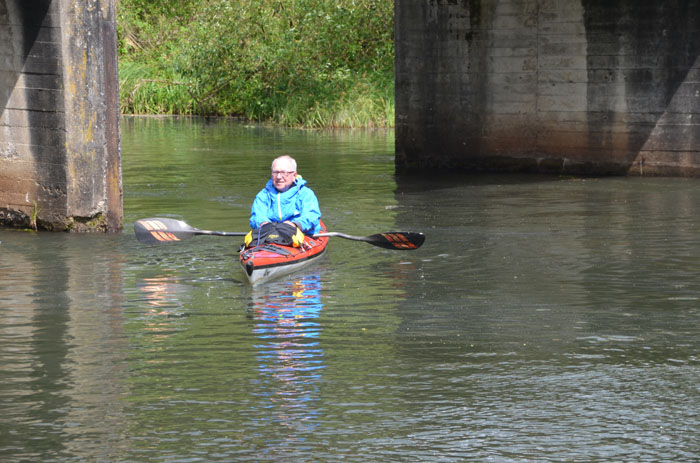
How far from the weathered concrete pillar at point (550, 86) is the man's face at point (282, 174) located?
1022cm

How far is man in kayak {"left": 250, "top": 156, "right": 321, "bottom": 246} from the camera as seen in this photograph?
1184 cm

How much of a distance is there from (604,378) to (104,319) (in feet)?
13.2

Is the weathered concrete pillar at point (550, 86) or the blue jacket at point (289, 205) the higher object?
the weathered concrete pillar at point (550, 86)

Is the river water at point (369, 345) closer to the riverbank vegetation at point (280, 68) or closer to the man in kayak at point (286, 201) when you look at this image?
the man in kayak at point (286, 201)

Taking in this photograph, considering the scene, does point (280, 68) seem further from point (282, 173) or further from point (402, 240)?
point (282, 173)

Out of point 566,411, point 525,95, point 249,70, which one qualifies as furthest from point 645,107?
point 249,70

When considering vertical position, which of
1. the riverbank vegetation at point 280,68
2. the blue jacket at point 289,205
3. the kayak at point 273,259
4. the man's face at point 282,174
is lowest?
the kayak at point 273,259

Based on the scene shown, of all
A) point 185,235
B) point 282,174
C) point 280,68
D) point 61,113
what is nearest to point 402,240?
point 282,174

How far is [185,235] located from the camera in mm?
12805

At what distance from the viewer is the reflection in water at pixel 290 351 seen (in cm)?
666

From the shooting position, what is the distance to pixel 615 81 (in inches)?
810

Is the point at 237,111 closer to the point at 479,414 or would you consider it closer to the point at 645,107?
the point at 645,107

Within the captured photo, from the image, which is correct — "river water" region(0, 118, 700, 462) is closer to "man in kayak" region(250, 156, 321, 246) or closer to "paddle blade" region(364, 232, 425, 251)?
"paddle blade" region(364, 232, 425, 251)

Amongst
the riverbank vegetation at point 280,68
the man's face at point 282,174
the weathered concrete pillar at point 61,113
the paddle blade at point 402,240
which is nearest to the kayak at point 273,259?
the man's face at point 282,174
